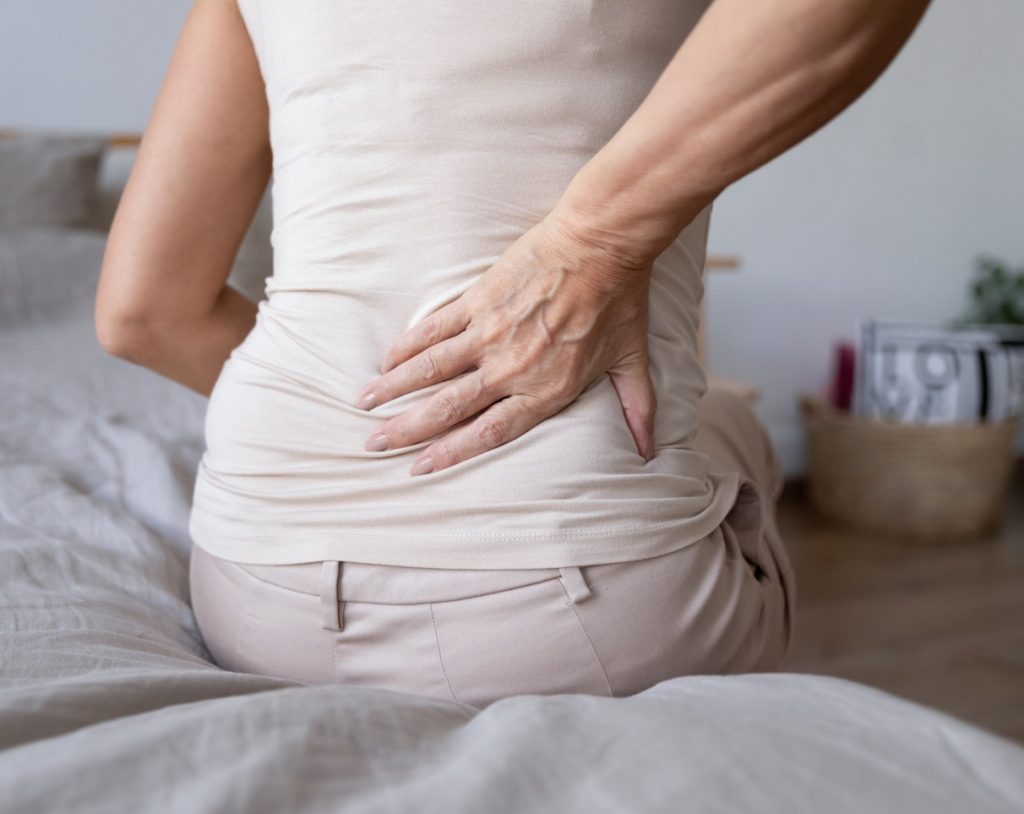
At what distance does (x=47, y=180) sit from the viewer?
6.62 ft

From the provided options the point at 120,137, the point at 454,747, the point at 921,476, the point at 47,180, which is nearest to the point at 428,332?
the point at 454,747

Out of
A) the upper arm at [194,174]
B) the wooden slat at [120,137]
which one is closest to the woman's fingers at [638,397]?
the upper arm at [194,174]

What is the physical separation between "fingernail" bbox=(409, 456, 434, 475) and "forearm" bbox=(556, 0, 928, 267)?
0.63 ft

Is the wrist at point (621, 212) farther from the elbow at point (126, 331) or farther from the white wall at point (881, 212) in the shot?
the white wall at point (881, 212)

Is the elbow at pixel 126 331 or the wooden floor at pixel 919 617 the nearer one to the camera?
the elbow at pixel 126 331

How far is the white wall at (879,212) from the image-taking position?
3.11 meters

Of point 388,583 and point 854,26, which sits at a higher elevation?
point 854,26

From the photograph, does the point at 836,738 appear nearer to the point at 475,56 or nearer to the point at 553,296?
the point at 553,296

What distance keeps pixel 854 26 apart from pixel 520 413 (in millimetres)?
326

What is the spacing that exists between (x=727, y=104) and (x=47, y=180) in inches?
72.5

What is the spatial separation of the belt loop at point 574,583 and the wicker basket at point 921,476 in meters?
2.38

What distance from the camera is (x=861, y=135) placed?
3.17 metres

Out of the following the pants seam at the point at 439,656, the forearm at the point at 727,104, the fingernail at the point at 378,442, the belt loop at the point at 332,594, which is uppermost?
the forearm at the point at 727,104

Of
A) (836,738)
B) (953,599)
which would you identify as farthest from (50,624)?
(953,599)
